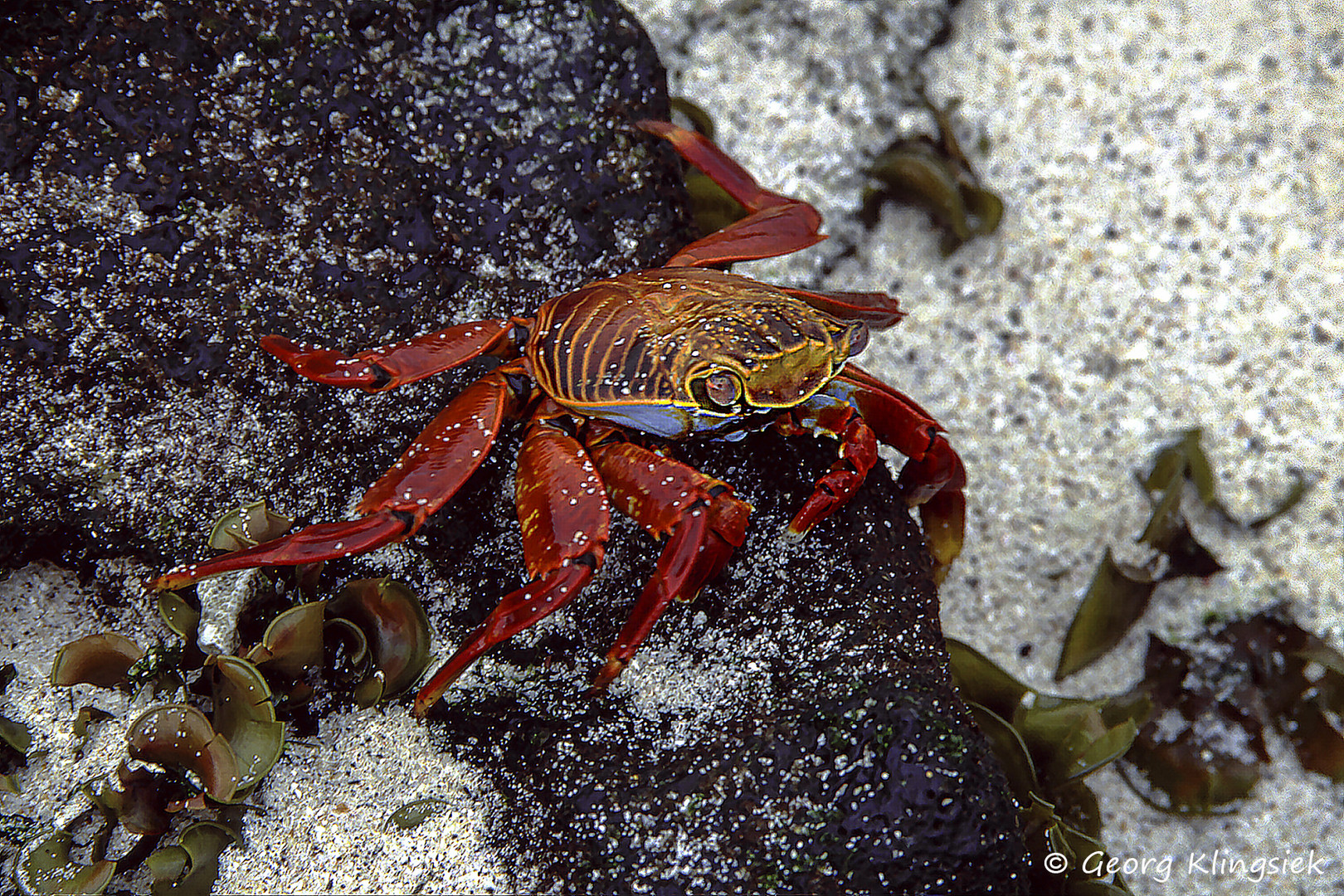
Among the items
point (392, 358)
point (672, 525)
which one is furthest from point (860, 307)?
point (392, 358)

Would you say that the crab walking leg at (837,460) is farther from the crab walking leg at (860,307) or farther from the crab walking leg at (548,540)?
the crab walking leg at (548,540)

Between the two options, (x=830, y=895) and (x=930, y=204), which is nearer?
(x=830, y=895)

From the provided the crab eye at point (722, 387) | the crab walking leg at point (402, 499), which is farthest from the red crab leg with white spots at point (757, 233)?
the crab walking leg at point (402, 499)

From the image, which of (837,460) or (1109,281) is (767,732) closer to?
(837,460)

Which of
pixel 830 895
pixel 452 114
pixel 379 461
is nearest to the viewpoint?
pixel 830 895

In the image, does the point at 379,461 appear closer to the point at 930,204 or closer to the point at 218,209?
the point at 218,209

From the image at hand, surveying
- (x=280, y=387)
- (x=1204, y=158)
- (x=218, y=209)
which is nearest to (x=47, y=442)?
(x=280, y=387)
